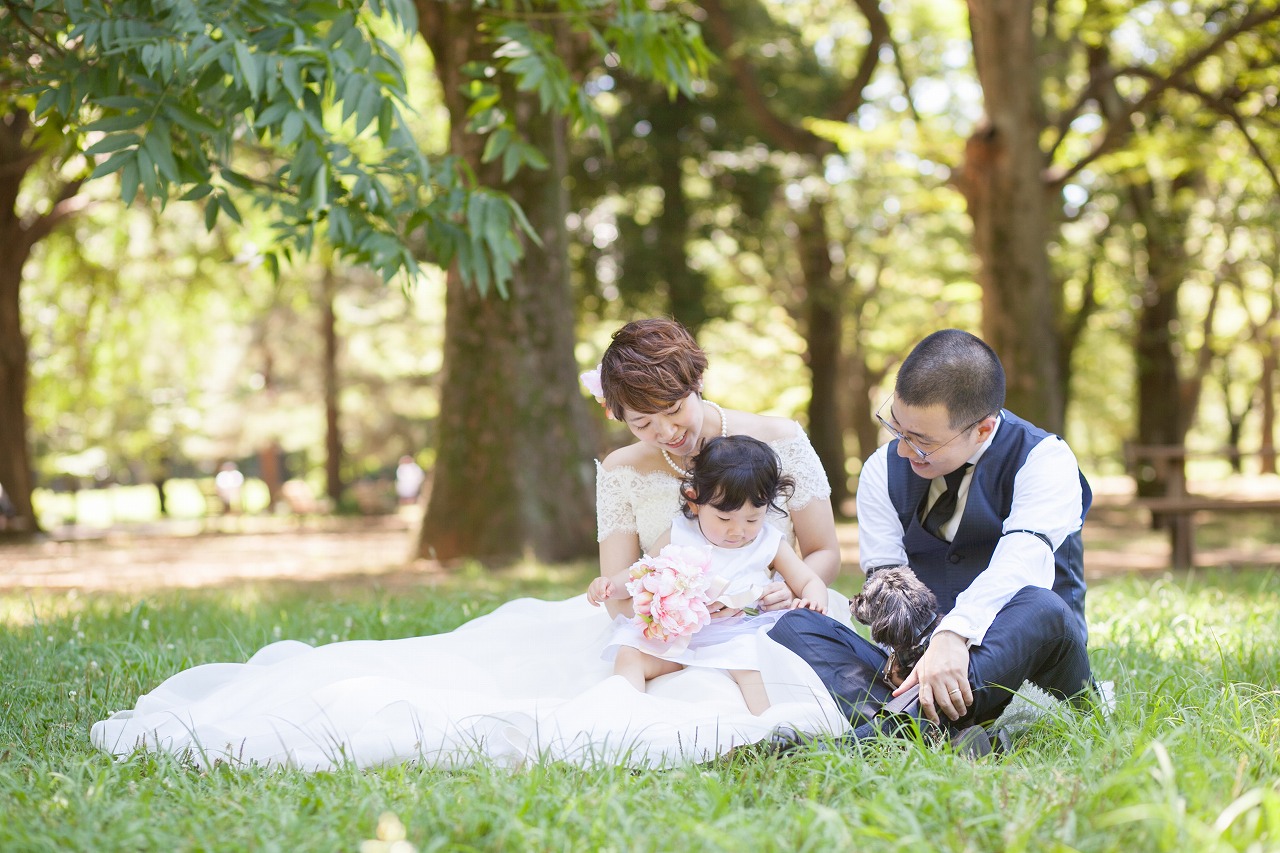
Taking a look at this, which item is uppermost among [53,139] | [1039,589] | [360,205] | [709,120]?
[709,120]

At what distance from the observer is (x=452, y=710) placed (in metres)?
3.38

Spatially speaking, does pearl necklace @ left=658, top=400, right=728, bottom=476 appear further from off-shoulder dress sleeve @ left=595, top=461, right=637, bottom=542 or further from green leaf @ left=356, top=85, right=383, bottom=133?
green leaf @ left=356, top=85, right=383, bottom=133

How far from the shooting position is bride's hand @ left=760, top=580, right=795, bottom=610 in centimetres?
Answer: 384

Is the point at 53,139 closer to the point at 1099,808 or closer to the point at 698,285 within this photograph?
the point at 1099,808

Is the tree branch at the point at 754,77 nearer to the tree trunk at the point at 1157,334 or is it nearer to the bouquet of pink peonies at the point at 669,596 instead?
the tree trunk at the point at 1157,334

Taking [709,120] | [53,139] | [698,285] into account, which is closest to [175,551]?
[698,285]

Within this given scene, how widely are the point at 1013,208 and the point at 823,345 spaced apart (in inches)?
330

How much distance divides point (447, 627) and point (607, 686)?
6.59 ft

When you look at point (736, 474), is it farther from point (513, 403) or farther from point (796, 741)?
point (513, 403)

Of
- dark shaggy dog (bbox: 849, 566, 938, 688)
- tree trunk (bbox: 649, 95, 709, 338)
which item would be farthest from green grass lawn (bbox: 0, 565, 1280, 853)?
tree trunk (bbox: 649, 95, 709, 338)

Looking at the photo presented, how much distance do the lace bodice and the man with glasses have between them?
0.45 m

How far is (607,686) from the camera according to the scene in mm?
3352

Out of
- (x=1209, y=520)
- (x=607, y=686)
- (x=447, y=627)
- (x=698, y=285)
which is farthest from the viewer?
(x=1209, y=520)

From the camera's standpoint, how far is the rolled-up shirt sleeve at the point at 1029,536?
3062 millimetres
